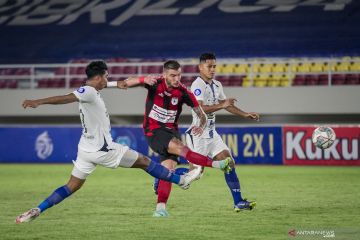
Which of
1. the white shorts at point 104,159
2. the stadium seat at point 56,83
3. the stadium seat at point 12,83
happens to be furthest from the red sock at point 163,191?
the stadium seat at point 12,83

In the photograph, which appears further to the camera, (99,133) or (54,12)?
(54,12)

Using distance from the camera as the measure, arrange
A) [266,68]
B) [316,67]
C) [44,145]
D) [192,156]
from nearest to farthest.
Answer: [192,156] < [44,145] < [316,67] < [266,68]

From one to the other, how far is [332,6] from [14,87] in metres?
12.1

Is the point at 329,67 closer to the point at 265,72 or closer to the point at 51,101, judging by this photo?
the point at 265,72

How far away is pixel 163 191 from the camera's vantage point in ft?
30.4

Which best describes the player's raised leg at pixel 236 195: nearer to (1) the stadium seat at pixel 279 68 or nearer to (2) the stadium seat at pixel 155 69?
(1) the stadium seat at pixel 279 68

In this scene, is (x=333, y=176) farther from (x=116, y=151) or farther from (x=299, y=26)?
(x=299, y=26)

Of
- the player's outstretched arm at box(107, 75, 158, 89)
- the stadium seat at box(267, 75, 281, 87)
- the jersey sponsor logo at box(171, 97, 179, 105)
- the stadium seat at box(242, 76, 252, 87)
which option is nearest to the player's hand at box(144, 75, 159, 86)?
the player's outstretched arm at box(107, 75, 158, 89)

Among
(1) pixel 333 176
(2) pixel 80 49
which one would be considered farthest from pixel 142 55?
(1) pixel 333 176

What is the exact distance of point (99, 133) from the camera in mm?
8453

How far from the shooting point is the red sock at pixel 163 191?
364 inches

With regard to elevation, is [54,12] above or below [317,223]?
above

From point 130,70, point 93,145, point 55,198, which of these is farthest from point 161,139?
point 130,70

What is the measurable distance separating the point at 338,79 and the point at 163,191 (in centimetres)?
1616
